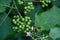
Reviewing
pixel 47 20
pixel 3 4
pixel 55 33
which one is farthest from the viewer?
pixel 3 4

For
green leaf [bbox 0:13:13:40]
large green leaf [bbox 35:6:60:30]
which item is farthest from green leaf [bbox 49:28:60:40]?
green leaf [bbox 0:13:13:40]

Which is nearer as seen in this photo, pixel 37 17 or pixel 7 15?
pixel 37 17

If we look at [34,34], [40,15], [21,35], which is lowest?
[21,35]

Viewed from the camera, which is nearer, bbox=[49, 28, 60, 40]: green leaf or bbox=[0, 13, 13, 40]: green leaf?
bbox=[49, 28, 60, 40]: green leaf

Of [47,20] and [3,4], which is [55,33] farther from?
[3,4]

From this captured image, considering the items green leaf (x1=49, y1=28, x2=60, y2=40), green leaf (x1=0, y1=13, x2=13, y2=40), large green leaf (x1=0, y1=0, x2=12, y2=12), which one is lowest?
green leaf (x1=0, y1=13, x2=13, y2=40)

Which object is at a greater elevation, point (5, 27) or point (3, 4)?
point (3, 4)

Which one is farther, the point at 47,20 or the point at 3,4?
the point at 3,4

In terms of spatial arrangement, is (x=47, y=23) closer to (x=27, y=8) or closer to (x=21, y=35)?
(x=27, y=8)

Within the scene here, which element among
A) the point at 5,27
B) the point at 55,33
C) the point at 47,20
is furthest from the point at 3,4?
the point at 55,33

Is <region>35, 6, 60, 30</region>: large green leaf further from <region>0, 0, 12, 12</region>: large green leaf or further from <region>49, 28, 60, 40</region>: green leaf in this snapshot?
<region>0, 0, 12, 12</region>: large green leaf

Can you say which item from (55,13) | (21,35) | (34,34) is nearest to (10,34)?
(21,35)
